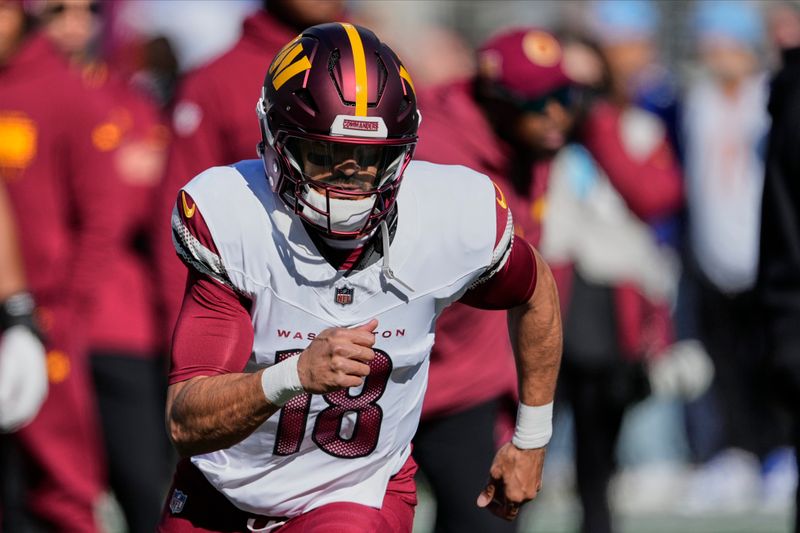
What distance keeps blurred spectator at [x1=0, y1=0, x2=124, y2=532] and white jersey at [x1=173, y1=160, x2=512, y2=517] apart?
226 cm

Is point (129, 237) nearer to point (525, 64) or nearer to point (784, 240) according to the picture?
point (525, 64)

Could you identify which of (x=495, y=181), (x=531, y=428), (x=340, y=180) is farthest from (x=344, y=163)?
(x=495, y=181)

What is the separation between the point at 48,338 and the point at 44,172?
579mm

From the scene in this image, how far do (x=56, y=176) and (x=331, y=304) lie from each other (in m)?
2.69

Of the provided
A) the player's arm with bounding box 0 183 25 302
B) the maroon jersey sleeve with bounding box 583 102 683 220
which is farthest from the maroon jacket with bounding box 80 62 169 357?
the maroon jersey sleeve with bounding box 583 102 683 220

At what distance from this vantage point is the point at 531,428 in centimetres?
415

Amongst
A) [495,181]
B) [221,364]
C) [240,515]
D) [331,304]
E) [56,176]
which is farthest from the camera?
[56,176]

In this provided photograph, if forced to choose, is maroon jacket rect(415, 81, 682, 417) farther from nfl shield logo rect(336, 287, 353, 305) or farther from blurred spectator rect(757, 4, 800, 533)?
nfl shield logo rect(336, 287, 353, 305)

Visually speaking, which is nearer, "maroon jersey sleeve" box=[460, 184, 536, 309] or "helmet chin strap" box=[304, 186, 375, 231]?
"helmet chin strap" box=[304, 186, 375, 231]

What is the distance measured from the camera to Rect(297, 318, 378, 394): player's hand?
3430 millimetres


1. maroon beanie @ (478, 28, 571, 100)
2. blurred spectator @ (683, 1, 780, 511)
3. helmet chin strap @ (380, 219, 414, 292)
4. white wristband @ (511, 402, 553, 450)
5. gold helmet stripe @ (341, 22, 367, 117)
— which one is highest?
gold helmet stripe @ (341, 22, 367, 117)

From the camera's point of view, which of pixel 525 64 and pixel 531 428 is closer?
pixel 531 428

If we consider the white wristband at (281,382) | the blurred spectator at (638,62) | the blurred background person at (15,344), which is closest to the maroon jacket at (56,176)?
the blurred background person at (15,344)

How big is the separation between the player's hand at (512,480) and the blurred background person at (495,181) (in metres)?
1.08
